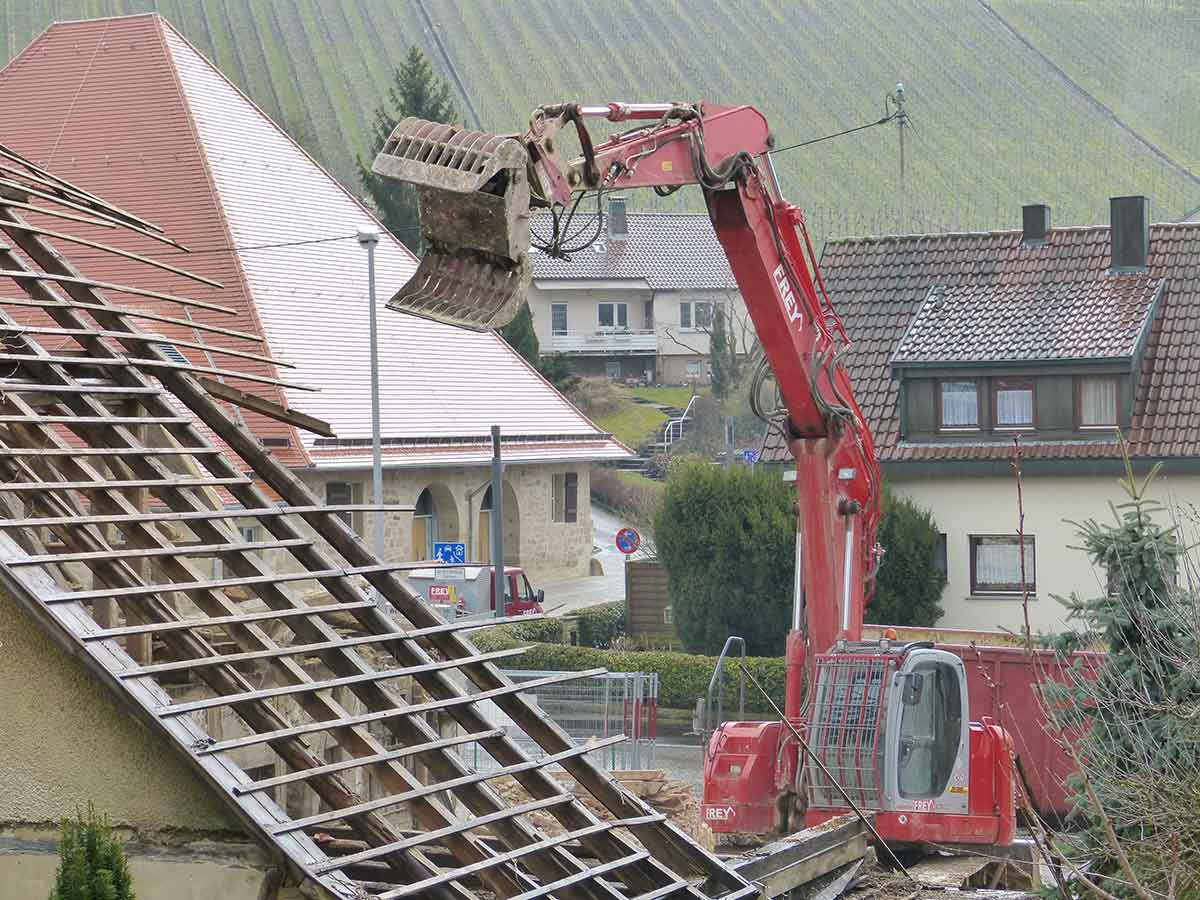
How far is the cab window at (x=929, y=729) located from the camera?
17.2 metres

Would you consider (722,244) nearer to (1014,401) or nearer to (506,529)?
(1014,401)

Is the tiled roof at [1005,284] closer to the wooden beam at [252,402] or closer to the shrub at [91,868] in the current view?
the wooden beam at [252,402]

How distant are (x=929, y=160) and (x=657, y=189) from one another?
126 meters

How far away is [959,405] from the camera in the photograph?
33.8 metres

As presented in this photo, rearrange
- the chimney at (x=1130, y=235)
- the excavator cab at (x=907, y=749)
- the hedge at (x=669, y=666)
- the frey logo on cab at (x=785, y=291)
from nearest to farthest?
the excavator cab at (x=907, y=749), the frey logo on cab at (x=785, y=291), the hedge at (x=669, y=666), the chimney at (x=1130, y=235)

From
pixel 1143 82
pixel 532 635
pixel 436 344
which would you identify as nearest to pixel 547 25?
pixel 1143 82

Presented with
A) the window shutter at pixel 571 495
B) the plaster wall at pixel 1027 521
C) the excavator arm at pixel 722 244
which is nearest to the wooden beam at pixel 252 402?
the excavator arm at pixel 722 244

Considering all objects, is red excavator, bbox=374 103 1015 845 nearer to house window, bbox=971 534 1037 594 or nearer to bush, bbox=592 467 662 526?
house window, bbox=971 534 1037 594

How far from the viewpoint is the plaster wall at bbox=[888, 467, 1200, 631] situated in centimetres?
3238

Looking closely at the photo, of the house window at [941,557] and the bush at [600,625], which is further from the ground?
the house window at [941,557]

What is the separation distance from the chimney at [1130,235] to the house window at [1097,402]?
266 cm

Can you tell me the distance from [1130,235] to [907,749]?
19.4 meters

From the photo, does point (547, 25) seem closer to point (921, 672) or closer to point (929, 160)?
point (929, 160)

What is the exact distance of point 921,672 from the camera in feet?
56.7
